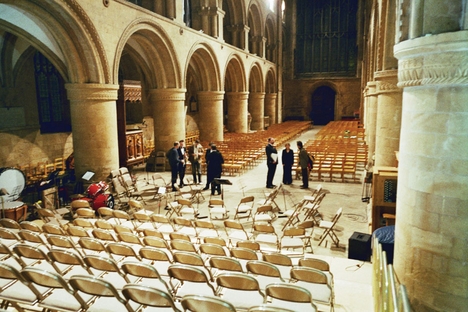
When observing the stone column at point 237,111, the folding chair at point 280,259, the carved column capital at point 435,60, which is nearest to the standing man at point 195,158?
the folding chair at point 280,259

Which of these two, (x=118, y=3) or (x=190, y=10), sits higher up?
(x=190, y=10)

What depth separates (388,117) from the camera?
30.2ft

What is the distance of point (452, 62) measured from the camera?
3.59 meters

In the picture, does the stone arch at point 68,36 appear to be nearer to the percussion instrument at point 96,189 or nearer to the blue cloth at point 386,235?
the percussion instrument at point 96,189

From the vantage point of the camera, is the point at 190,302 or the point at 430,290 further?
the point at 430,290

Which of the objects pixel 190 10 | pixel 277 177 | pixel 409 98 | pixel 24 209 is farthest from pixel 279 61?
pixel 409 98

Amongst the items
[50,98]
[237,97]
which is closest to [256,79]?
[237,97]

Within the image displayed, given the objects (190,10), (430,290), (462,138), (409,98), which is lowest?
(430,290)

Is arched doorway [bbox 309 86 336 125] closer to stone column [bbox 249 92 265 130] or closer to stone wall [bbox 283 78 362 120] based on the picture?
stone wall [bbox 283 78 362 120]

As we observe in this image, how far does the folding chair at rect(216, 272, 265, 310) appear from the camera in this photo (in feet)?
11.9

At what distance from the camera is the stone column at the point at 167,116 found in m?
16.0

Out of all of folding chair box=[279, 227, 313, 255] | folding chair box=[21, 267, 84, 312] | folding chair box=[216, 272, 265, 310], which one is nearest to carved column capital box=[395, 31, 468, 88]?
folding chair box=[216, 272, 265, 310]

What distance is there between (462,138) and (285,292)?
2357mm

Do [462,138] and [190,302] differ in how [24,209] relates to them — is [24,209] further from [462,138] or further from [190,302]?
[462,138]
